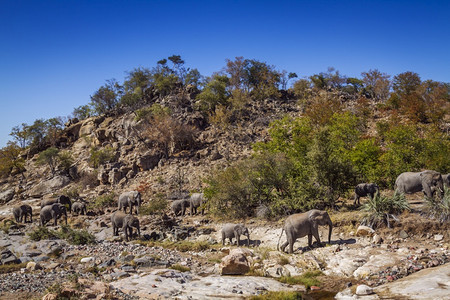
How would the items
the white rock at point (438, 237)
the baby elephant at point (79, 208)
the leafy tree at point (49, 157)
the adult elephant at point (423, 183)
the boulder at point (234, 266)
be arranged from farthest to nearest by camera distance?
the leafy tree at point (49, 157) < the baby elephant at point (79, 208) < the adult elephant at point (423, 183) < the white rock at point (438, 237) < the boulder at point (234, 266)

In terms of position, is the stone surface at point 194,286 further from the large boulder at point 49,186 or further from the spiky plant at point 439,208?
the large boulder at point 49,186

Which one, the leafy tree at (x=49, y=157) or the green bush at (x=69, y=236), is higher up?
the leafy tree at (x=49, y=157)

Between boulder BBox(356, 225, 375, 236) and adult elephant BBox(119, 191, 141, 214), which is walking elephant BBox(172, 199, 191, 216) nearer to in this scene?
adult elephant BBox(119, 191, 141, 214)

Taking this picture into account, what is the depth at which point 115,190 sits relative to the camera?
39.1 metres

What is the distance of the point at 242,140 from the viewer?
4453cm

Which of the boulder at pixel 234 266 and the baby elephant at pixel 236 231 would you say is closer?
the boulder at pixel 234 266

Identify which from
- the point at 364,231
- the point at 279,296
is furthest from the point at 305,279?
the point at 364,231

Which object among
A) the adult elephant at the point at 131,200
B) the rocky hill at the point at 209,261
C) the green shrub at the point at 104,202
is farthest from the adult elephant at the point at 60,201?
the adult elephant at the point at 131,200

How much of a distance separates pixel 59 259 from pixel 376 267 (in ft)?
49.1

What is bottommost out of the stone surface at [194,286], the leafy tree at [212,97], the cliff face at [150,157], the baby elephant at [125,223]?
the stone surface at [194,286]

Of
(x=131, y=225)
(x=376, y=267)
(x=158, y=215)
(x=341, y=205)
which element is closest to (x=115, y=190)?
(x=158, y=215)

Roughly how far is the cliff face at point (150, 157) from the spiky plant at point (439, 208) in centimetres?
2158

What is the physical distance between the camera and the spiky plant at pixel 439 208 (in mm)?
14602

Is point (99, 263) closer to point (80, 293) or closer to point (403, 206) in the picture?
point (80, 293)
